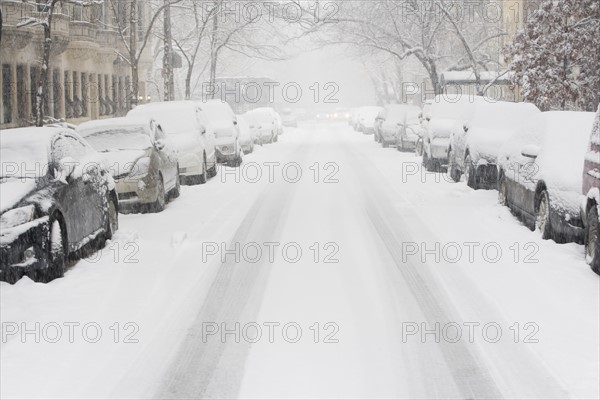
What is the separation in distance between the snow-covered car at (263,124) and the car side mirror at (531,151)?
2927 cm

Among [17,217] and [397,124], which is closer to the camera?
[17,217]

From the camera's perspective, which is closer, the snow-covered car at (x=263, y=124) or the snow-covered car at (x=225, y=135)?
the snow-covered car at (x=225, y=135)

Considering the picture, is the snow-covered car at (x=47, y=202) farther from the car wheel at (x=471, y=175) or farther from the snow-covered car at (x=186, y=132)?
the car wheel at (x=471, y=175)

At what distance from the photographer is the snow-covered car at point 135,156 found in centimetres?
1546

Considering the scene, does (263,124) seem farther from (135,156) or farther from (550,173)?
(550,173)

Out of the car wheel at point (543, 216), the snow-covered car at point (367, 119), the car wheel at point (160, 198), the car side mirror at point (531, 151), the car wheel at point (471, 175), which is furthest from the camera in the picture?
the snow-covered car at point (367, 119)

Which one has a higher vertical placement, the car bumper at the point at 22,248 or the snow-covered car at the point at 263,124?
the snow-covered car at the point at 263,124

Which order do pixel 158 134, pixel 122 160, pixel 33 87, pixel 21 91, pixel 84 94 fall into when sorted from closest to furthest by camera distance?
pixel 122 160
pixel 158 134
pixel 21 91
pixel 33 87
pixel 84 94

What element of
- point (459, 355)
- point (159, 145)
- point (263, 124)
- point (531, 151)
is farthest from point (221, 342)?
point (263, 124)

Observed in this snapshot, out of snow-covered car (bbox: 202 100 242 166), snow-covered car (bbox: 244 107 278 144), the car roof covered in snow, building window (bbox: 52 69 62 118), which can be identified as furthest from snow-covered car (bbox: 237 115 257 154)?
the car roof covered in snow

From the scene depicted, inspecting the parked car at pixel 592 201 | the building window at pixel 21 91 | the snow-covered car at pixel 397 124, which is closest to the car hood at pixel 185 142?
the parked car at pixel 592 201

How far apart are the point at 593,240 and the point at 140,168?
26.5 feet

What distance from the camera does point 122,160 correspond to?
15.6m

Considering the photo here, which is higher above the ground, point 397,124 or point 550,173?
point 397,124
